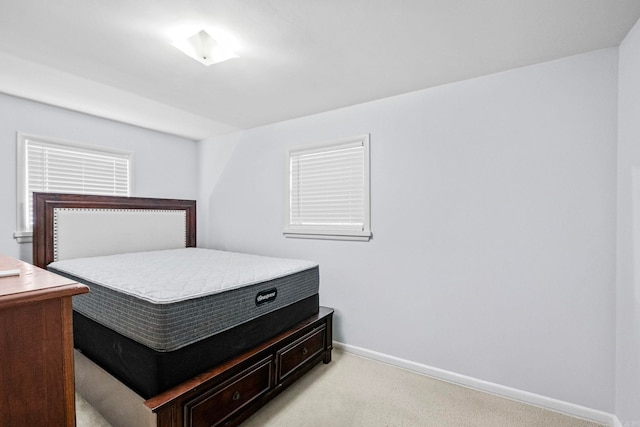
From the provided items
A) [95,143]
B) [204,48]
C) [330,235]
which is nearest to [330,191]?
[330,235]

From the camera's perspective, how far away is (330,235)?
2.78 meters

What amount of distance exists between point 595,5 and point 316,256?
2392mm

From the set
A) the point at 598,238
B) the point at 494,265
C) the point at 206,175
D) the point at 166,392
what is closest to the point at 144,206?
the point at 206,175

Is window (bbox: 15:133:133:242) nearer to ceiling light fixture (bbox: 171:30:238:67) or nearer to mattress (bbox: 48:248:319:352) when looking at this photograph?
mattress (bbox: 48:248:319:352)

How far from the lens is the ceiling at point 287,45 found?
1423 mm

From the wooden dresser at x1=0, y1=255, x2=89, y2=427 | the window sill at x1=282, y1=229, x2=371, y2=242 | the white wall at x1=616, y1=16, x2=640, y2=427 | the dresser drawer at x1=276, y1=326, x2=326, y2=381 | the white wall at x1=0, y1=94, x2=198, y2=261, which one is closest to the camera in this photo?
→ the wooden dresser at x1=0, y1=255, x2=89, y2=427

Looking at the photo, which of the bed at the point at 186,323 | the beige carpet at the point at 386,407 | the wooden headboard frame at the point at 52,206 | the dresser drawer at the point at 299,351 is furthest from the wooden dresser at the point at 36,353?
the wooden headboard frame at the point at 52,206

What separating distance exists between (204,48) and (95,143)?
81.0 inches

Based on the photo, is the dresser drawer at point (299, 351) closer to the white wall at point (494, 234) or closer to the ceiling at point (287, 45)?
the white wall at point (494, 234)

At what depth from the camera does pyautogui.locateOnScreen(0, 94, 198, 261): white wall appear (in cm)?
249

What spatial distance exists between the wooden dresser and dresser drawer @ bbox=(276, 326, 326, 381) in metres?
1.21

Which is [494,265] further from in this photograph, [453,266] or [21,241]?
[21,241]

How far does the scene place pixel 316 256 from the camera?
113 inches

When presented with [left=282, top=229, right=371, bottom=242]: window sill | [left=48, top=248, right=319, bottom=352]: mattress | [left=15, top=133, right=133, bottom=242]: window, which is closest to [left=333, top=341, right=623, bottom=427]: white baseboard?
[left=48, top=248, right=319, bottom=352]: mattress
